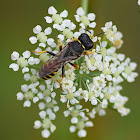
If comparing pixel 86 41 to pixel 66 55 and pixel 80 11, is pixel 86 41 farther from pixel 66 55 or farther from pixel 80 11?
pixel 80 11

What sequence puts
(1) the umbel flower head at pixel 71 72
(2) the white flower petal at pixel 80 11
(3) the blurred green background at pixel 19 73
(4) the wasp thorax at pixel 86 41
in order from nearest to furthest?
(4) the wasp thorax at pixel 86 41
(1) the umbel flower head at pixel 71 72
(2) the white flower petal at pixel 80 11
(3) the blurred green background at pixel 19 73

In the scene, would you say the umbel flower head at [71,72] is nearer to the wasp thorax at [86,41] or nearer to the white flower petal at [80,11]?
the white flower petal at [80,11]

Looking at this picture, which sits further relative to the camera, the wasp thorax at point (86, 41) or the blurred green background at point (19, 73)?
the blurred green background at point (19, 73)

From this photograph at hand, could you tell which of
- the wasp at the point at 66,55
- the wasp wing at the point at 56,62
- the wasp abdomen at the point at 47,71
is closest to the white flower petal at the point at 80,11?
the wasp at the point at 66,55

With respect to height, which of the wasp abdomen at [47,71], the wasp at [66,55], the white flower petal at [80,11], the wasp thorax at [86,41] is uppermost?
the white flower petal at [80,11]

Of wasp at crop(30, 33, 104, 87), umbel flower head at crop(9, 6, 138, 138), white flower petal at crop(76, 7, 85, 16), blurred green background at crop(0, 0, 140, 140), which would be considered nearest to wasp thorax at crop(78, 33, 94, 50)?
wasp at crop(30, 33, 104, 87)

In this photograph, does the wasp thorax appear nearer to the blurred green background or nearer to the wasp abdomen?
the wasp abdomen

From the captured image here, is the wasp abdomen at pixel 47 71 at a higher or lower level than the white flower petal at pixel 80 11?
lower

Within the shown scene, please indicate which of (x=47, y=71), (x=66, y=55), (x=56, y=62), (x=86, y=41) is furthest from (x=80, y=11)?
(x=47, y=71)
